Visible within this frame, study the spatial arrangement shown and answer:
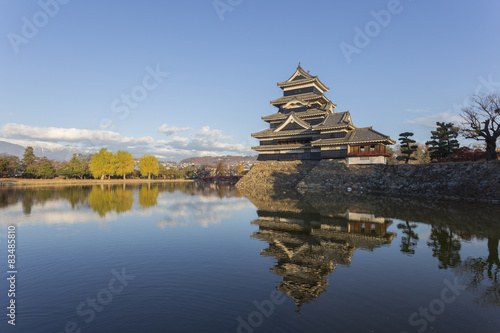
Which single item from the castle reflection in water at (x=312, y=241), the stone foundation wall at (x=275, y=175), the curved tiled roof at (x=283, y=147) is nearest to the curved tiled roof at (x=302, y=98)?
the curved tiled roof at (x=283, y=147)

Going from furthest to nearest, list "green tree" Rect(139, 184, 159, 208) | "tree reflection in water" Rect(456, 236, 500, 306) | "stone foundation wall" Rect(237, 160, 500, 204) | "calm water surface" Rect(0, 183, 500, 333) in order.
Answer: "stone foundation wall" Rect(237, 160, 500, 204)
"green tree" Rect(139, 184, 159, 208)
"tree reflection in water" Rect(456, 236, 500, 306)
"calm water surface" Rect(0, 183, 500, 333)

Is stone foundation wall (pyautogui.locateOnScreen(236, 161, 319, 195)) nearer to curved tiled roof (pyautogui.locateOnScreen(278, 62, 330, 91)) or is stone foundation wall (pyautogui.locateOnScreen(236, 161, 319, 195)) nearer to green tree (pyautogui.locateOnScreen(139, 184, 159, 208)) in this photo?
Answer: green tree (pyautogui.locateOnScreen(139, 184, 159, 208))

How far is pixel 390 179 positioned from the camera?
32.1m

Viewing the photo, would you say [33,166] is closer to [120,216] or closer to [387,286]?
[120,216]

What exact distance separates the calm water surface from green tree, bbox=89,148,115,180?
205 ft

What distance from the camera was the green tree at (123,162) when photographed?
73.6 metres

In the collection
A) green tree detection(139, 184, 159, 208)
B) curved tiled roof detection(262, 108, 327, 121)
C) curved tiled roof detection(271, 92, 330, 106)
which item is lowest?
green tree detection(139, 184, 159, 208)

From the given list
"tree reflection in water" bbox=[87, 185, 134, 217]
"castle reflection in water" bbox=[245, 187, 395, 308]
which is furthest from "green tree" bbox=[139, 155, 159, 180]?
"castle reflection in water" bbox=[245, 187, 395, 308]

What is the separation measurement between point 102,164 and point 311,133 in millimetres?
58290

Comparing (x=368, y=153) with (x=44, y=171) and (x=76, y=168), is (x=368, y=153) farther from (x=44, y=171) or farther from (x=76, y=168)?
(x=44, y=171)

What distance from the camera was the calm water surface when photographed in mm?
5074

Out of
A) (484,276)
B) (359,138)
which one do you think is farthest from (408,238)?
(359,138)

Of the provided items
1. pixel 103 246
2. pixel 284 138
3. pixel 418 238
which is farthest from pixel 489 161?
pixel 103 246

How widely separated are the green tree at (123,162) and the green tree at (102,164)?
2288 mm
